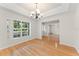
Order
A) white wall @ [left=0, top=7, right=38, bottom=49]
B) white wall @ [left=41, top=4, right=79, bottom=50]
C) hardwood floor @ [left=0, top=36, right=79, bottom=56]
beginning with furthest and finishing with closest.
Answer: white wall @ [left=41, top=4, right=79, bottom=50]
hardwood floor @ [left=0, top=36, right=79, bottom=56]
white wall @ [left=0, top=7, right=38, bottom=49]

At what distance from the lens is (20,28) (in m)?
1.61

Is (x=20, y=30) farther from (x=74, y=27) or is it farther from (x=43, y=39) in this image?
(x=74, y=27)

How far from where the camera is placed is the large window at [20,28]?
1.58 m

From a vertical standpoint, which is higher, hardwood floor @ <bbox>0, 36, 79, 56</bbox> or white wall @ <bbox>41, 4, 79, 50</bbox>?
white wall @ <bbox>41, 4, 79, 50</bbox>

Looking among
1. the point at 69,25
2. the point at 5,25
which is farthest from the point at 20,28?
the point at 69,25

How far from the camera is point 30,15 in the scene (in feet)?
5.68

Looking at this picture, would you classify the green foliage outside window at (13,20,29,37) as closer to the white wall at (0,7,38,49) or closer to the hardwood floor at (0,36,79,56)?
the white wall at (0,7,38,49)

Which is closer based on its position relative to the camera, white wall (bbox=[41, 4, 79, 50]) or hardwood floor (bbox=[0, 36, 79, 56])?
hardwood floor (bbox=[0, 36, 79, 56])

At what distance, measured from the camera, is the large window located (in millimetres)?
1575

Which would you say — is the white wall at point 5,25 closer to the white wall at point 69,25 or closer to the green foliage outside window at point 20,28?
the green foliage outside window at point 20,28

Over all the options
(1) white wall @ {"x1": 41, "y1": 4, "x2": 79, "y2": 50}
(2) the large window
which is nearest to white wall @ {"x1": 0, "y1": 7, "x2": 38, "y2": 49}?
(2) the large window

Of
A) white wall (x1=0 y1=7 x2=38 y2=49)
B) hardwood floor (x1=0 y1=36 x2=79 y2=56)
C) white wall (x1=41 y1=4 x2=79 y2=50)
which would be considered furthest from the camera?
white wall (x1=41 y1=4 x2=79 y2=50)

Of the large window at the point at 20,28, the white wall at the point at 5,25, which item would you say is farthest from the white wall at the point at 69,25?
the white wall at the point at 5,25

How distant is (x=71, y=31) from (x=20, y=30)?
144 cm
